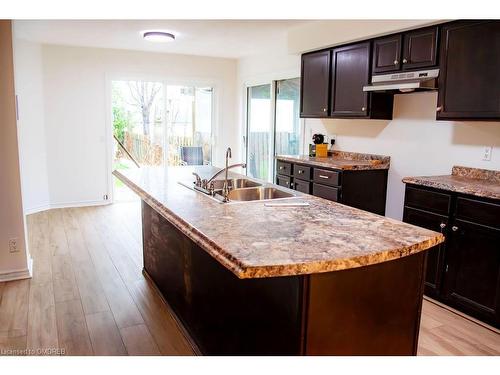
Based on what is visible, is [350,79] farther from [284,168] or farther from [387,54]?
[284,168]

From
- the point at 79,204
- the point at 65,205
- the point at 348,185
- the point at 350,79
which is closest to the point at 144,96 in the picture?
the point at 79,204

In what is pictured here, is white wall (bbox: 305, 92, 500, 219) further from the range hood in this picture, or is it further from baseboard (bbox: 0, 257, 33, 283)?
baseboard (bbox: 0, 257, 33, 283)

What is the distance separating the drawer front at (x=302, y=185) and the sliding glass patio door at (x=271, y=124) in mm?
1208

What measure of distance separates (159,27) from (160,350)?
3627mm

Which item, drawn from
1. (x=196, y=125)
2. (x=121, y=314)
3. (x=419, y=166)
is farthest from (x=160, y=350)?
(x=196, y=125)

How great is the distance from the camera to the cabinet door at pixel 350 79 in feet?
13.2

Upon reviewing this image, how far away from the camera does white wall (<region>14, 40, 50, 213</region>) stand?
18.2 ft

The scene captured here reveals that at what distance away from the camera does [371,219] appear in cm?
206

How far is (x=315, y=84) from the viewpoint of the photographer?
4676mm

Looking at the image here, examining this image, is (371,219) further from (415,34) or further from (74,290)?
(74,290)

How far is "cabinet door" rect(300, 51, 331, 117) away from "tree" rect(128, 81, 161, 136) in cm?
286

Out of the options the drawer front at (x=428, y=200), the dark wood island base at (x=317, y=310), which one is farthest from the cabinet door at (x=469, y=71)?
the dark wood island base at (x=317, y=310)

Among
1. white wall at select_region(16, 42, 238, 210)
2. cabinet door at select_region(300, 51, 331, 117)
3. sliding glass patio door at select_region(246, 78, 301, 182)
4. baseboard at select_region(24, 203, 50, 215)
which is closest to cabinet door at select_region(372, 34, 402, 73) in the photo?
cabinet door at select_region(300, 51, 331, 117)

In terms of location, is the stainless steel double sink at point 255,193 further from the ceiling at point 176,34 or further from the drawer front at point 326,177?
the ceiling at point 176,34
